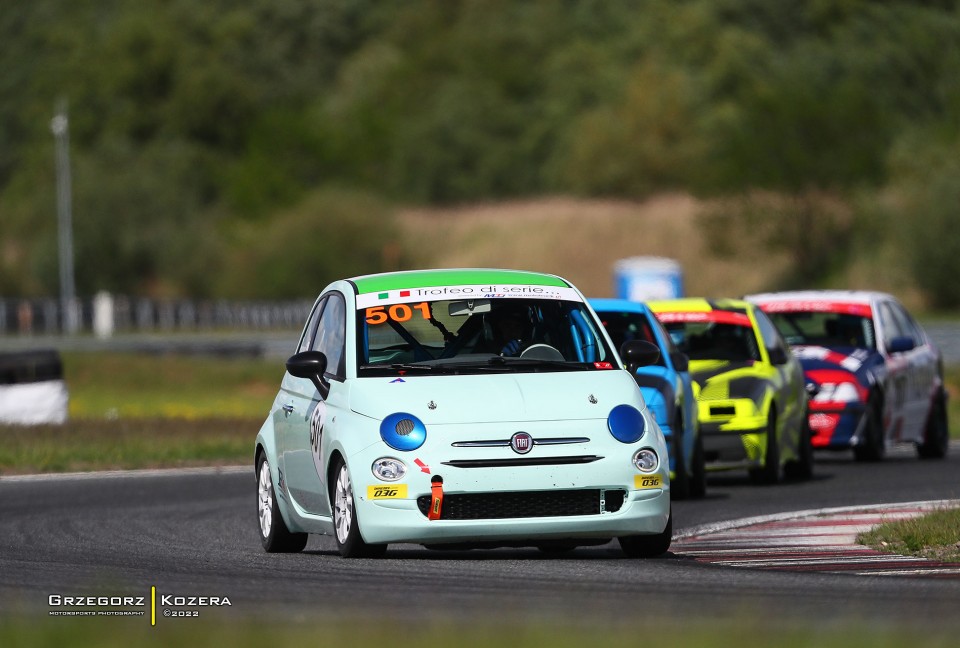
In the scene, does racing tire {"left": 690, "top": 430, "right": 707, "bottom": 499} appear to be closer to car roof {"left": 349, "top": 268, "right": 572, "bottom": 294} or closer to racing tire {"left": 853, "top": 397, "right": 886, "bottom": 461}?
racing tire {"left": 853, "top": 397, "right": 886, "bottom": 461}

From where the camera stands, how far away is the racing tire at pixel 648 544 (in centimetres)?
1135

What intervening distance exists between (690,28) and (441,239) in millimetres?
20169

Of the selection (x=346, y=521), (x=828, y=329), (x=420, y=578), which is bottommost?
(x=420, y=578)

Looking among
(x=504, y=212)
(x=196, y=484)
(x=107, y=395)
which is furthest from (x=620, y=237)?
(x=196, y=484)

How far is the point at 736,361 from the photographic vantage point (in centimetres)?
1877

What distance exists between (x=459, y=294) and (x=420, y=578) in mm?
2402

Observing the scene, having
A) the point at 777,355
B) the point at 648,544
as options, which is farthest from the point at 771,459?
the point at 648,544

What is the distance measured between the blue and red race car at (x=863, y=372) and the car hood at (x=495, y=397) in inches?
389

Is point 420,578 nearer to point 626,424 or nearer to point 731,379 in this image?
point 626,424

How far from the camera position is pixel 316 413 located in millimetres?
11742

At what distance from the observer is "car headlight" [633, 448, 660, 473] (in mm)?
11000

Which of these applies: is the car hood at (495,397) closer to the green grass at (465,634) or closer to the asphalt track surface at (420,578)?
the asphalt track surface at (420,578)

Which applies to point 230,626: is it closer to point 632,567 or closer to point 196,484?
point 632,567

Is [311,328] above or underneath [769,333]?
above
